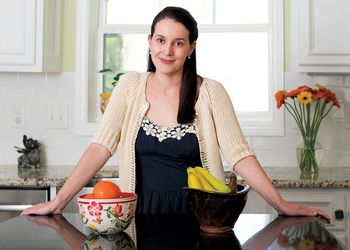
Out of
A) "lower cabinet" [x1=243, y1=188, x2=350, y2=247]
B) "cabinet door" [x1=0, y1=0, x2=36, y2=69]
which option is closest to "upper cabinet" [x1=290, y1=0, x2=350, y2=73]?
"lower cabinet" [x1=243, y1=188, x2=350, y2=247]

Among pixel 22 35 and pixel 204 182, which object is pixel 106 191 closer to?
pixel 204 182

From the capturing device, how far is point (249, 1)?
375 cm

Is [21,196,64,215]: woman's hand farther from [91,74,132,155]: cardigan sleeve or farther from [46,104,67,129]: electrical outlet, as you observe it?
[46,104,67,129]: electrical outlet

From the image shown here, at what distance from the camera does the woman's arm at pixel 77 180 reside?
1854mm

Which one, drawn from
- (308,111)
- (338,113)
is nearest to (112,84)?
(308,111)

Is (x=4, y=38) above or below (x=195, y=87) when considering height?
Answer: above

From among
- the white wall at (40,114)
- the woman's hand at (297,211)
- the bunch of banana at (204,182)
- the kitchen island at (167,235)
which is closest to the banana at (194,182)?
the bunch of banana at (204,182)

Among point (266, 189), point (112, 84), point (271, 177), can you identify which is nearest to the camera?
point (266, 189)

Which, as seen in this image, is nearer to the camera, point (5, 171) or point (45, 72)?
point (5, 171)

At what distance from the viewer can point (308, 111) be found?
3342 millimetres

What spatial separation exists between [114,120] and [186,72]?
12.5 inches

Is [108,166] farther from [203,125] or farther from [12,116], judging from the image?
[203,125]

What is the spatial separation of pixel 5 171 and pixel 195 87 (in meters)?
1.56

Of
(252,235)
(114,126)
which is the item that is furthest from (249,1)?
(252,235)
